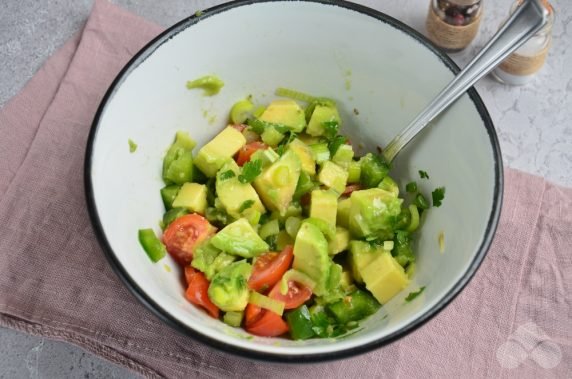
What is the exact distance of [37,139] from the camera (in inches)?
74.4

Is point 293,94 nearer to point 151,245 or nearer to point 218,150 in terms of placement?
point 218,150

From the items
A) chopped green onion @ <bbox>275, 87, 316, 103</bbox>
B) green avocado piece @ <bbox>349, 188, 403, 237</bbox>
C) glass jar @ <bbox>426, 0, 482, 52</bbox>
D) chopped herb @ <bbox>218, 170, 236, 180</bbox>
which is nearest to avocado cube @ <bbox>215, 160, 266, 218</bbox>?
chopped herb @ <bbox>218, 170, 236, 180</bbox>

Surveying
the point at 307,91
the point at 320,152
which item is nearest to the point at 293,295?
the point at 320,152

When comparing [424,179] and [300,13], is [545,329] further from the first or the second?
[300,13]

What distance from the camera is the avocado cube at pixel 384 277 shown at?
4.79 feet

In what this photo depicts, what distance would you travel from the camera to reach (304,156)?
1.63m

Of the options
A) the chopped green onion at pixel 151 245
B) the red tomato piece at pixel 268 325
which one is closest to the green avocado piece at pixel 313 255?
the red tomato piece at pixel 268 325

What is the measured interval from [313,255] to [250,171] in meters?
0.26

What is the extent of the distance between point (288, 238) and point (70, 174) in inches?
27.1

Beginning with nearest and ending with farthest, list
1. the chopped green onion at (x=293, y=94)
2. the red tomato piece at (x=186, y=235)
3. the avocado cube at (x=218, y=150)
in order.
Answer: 1. the red tomato piece at (x=186, y=235)
2. the avocado cube at (x=218, y=150)
3. the chopped green onion at (x=293, y=94)

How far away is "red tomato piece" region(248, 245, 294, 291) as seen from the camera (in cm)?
145

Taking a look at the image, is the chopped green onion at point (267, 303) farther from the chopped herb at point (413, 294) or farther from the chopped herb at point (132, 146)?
the chopped herb at point (132, 146)

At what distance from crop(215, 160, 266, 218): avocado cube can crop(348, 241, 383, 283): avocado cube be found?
0.24m

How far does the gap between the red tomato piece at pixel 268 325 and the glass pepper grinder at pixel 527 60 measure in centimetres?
113
